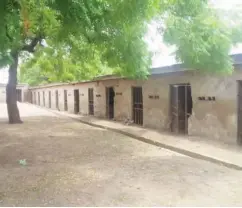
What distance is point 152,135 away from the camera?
12.0 metres

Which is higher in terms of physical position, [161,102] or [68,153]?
[161,102]

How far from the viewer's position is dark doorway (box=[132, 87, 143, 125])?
51.6ft

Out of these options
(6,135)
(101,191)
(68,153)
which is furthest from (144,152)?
(6,135)

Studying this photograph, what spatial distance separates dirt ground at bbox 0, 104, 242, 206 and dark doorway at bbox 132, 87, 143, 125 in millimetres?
5660

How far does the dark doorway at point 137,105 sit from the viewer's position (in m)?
15.7

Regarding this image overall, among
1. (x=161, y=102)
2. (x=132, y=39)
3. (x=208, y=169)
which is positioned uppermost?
(x=132, y=39)

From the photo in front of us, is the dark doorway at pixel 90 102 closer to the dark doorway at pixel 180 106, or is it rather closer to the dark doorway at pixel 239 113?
the dark doorway at pixel 180 106

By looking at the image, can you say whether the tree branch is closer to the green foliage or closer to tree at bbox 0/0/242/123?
tree at bbox 0/0/242/123

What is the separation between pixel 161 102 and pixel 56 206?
30.5ft

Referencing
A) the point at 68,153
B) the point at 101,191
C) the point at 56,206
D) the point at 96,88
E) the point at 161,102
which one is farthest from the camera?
the point at 96,88

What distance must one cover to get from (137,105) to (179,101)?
12.3 feet

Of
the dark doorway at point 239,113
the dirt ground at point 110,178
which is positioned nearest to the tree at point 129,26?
the dark doorway at point 239,113

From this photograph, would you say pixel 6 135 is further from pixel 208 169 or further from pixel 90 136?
pixel 208 169

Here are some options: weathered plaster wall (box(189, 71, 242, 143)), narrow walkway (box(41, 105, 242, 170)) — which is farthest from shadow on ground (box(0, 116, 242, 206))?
weathered plaster wall (box(189, 71, 242, 143))
